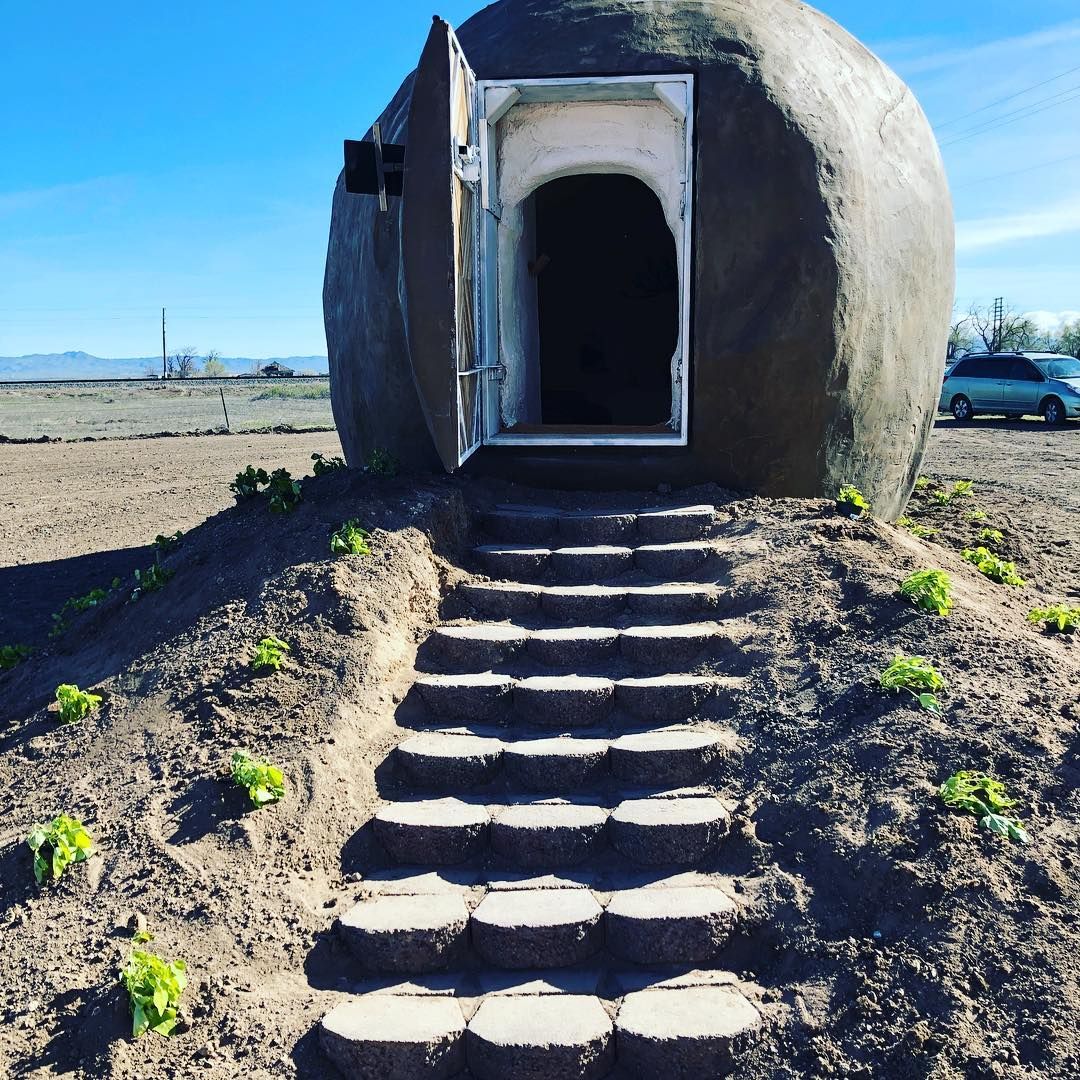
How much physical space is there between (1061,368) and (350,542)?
59.6ft

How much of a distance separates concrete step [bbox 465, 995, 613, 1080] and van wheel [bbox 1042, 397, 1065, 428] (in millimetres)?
18841

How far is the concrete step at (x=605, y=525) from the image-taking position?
5.91 m

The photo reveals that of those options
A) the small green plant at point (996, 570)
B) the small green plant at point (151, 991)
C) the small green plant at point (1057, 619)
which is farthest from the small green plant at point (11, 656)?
the small green plant at point (996, 570)

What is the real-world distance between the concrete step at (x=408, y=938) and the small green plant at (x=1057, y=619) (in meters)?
3.37

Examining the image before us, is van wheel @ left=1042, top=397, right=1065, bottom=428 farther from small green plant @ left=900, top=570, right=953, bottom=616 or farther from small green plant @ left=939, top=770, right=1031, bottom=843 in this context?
small green plant @ left=939, top=770, right=1031, bottom=843

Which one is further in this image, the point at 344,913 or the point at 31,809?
the point at 31,809

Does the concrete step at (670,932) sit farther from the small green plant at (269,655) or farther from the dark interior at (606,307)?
the dark interior at (606,307)

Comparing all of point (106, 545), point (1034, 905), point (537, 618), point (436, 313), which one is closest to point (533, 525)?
point (537, 618)

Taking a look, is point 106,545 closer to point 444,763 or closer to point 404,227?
point 404,227

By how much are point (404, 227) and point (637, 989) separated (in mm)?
3674

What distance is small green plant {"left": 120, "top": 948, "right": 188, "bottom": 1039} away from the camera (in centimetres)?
320

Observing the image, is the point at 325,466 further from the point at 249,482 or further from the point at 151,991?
the point at 151,991

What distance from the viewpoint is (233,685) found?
15.1 ft

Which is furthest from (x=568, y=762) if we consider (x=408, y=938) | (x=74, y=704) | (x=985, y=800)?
(x=74, y=704)
